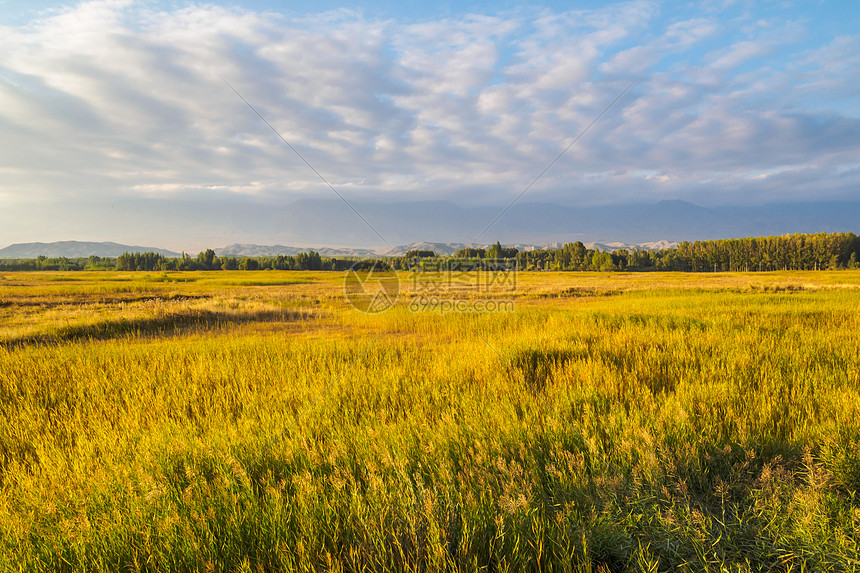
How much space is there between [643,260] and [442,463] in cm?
17402

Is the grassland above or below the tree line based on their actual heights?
below

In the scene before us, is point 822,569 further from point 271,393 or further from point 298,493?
point 271,393

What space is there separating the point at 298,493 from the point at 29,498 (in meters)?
2.36

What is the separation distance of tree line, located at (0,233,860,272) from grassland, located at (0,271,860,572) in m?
98.4

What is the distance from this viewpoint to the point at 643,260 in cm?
14950

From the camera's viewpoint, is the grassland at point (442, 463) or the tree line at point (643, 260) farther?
the tree line at point (643, 260)

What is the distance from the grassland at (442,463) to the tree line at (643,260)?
98.4 meters

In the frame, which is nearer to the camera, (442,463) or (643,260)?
(442,463)

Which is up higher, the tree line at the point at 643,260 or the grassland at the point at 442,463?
the tree line at the point at 643,260

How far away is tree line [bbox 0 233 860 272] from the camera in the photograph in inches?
4711

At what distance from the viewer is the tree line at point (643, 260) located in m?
120

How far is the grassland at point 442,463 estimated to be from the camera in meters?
2.03

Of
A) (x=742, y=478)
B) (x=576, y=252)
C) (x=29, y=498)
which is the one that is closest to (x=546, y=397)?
(x=742, y=478)

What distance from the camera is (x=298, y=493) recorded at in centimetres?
249
